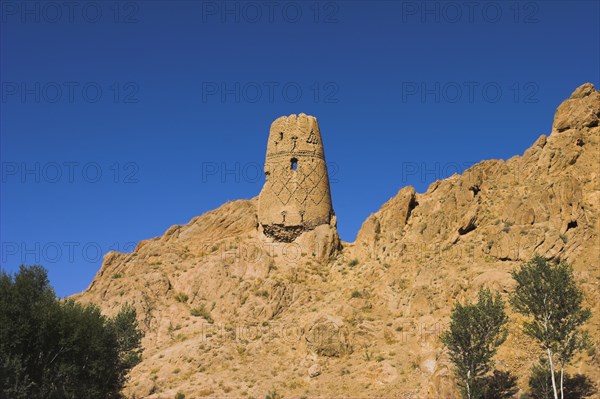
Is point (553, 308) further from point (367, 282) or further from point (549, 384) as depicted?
point (367, 282)

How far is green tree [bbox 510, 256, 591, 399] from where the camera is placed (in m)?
27.3

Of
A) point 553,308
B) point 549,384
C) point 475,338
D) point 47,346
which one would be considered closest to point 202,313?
point 47,346

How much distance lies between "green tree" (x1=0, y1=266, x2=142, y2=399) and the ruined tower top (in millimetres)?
15406

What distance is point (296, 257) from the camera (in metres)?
43.5

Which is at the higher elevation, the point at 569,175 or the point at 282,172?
the point at 282,172

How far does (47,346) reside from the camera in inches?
1127

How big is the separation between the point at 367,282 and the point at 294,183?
8.73 m

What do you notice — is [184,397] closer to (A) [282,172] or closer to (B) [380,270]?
(B) [380,270]

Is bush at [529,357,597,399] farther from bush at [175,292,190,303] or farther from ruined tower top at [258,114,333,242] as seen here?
bush at [175,292,190,303]

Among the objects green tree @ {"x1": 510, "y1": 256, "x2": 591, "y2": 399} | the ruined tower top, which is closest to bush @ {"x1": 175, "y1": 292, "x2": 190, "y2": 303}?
the ruined tower top

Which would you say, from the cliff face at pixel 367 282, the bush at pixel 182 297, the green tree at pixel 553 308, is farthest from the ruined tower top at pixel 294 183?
the green tree at pixel 553 308

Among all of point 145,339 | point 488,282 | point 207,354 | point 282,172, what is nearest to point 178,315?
point 145,339

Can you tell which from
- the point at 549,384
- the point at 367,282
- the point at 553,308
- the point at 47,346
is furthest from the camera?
the point at 367,282

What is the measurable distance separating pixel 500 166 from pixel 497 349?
1484 centimetres
